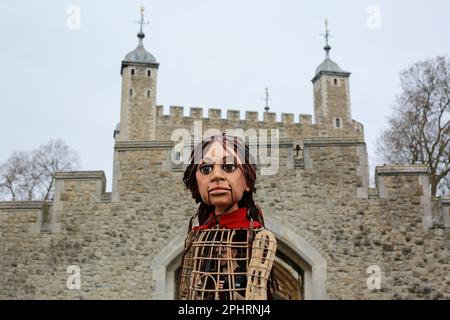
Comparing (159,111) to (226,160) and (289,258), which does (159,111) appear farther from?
(226,160)

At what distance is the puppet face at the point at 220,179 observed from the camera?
135 inches

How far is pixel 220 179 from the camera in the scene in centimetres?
342

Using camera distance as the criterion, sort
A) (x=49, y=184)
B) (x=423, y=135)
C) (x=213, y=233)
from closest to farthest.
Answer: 1. (x=213, y=233)
2. (x=423, y=135)
3. (x=49, y=184)

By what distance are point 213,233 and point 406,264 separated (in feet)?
19.4

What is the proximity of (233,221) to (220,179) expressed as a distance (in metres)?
0.27

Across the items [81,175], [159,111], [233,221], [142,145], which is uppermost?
[159,111]

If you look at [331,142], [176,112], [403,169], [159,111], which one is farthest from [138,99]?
[403,169]

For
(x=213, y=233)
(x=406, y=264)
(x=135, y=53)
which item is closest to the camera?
(x=213, y=233)

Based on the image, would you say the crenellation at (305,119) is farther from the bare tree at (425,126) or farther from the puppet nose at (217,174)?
the puppet nose at (217,174)

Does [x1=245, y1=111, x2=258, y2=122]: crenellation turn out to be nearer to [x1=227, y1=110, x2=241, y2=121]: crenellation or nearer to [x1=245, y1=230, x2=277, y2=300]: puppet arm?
[x1=227, y1=110, x2=241, y2=121]: crenellation

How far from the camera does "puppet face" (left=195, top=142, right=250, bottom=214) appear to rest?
342 centimetres

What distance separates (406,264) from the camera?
28.0 feet
